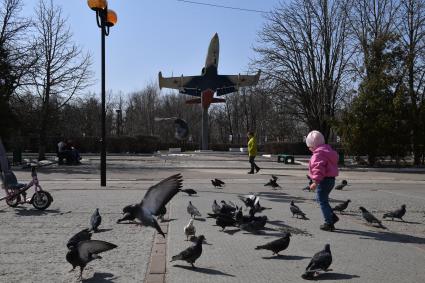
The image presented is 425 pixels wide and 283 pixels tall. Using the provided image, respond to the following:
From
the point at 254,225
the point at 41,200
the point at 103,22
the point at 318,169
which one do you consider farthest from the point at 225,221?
the point at 103,22

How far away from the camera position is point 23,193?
11633mm

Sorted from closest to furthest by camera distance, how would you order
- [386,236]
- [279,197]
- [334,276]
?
[334,276]
[386,236]
[279,197]

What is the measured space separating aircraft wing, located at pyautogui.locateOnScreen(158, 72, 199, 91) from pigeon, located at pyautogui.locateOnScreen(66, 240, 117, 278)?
46.5 m

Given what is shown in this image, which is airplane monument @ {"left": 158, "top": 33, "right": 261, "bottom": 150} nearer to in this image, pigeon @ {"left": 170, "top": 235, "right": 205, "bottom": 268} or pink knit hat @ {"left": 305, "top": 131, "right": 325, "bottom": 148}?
pink knit hat @ {"left": 305, "top": 131, "right": 325, "bottom": 148}

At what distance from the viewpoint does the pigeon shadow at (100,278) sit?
5566 millimetres

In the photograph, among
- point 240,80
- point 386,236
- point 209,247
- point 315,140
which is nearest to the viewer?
point 209,247

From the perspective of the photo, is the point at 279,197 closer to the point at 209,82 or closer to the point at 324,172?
the point at 324,172

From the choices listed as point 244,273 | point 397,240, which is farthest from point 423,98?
point 244,273

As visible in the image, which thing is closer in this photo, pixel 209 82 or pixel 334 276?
pixel 334 276

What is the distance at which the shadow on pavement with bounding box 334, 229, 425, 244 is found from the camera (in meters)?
8.01

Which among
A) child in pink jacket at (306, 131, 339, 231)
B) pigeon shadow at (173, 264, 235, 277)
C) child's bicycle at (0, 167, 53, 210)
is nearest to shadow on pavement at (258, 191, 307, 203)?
child in pink jacket at (306, 131, 339, 231)

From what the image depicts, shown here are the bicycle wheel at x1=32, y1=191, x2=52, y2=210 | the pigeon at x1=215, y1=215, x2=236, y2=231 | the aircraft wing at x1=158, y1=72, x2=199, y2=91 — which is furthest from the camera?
the aircraft wing at x1=158, y1=72, x2=199, y2=91

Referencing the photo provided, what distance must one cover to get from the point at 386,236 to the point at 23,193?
7.91 metres

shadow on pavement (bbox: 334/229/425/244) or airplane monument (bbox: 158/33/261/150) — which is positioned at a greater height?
airplane monument (bbox: 158/33/261/150)
